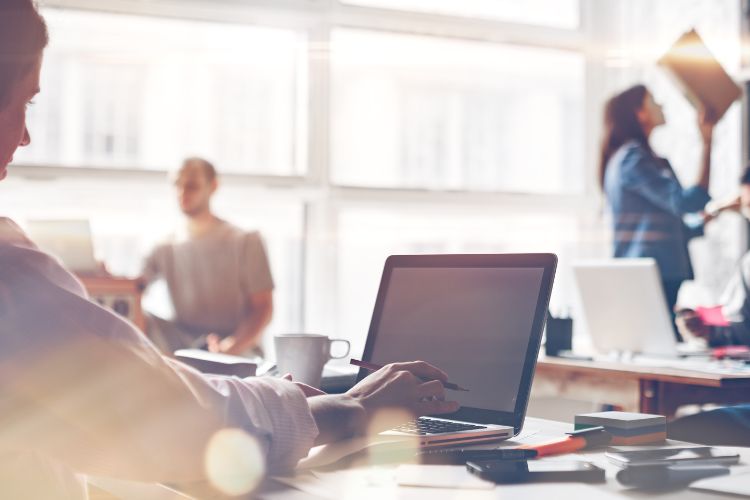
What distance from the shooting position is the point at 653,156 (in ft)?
12.3

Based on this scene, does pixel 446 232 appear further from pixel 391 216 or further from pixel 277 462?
pixel 277 462

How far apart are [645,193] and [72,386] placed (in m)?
3.23

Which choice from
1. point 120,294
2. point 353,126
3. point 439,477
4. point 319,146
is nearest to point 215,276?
point 120,294

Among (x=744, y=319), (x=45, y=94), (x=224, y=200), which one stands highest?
(x=45, y=94)

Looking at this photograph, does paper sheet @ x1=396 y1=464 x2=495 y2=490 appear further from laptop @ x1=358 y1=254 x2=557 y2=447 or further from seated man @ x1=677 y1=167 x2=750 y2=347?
seated man @ x1=677 y1=167 x2=750 y2=347

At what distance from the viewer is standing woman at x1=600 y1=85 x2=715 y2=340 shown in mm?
3709

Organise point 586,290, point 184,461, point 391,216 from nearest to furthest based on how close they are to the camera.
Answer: point 184,461 → point 586,290 → point 391,216

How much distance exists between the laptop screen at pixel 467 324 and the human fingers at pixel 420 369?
0.12 m

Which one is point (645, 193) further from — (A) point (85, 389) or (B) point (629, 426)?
(A) point (85, 389)

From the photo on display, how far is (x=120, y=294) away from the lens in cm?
343

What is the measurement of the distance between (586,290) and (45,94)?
2806 mm

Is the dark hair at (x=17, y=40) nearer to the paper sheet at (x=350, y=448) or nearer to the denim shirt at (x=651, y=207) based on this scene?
the paper sheet at (x=350, y=448)

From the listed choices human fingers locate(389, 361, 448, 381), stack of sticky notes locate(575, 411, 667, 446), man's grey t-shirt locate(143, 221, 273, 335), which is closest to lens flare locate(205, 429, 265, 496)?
human fingers locate(389, 361, 448, 381)

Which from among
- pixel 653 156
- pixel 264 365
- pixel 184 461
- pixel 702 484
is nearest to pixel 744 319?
pixel 653 156
